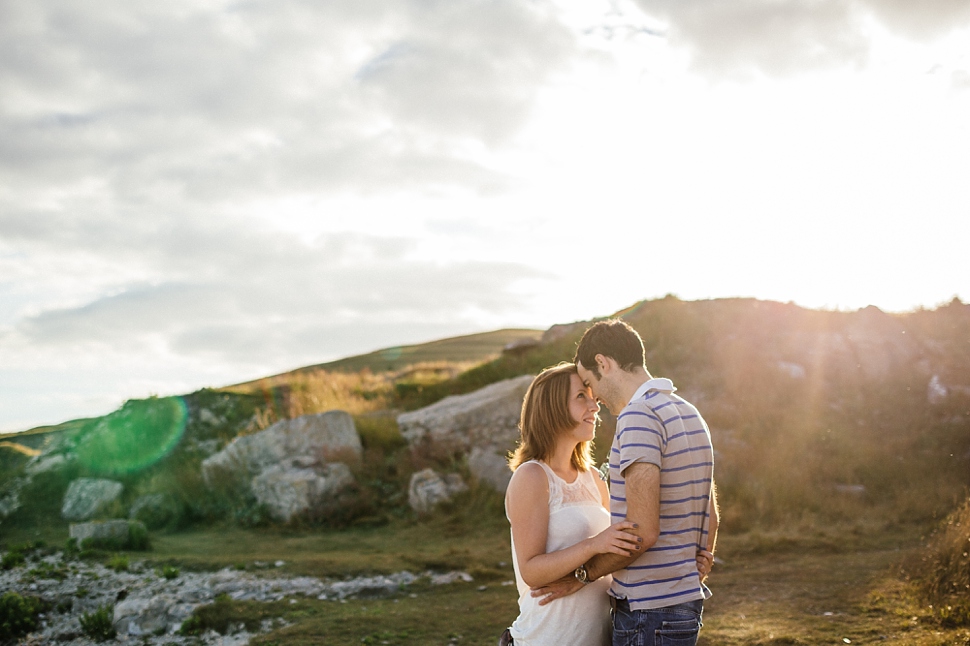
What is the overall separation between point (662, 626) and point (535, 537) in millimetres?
702

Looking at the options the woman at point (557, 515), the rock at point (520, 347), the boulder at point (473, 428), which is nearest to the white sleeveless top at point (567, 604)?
the woman at point (557, 515)

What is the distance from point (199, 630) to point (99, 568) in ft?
13.4

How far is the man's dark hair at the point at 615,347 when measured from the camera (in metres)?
3.54

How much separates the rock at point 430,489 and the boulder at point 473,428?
501mm

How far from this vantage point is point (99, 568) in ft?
36.1

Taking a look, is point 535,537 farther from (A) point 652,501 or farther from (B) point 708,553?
(B) point 708,553

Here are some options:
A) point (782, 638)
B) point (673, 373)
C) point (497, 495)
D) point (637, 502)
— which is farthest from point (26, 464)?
point (637, 502)

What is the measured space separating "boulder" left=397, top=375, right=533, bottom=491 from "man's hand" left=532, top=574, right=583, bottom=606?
456 inches

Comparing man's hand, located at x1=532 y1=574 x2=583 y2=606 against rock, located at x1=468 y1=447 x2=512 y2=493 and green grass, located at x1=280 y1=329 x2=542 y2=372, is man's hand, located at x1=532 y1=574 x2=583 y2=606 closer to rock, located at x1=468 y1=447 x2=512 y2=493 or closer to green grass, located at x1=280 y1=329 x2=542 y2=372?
rock, located at x1=468 y1=447 x2=512 y2=493

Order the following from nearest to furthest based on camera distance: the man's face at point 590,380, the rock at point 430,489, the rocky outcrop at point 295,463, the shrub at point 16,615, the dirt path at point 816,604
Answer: the man's face at point 590,380, the dirt path at point 816,604, the shrub at point 16,615, the rock at point 430,489, the rocky outcrop at point 295,463

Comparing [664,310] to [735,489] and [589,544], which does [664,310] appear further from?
[589,544]

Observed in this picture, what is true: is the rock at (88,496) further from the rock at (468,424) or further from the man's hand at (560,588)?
the man's hand at (560,588)

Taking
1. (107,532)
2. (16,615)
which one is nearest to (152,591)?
(16,615)

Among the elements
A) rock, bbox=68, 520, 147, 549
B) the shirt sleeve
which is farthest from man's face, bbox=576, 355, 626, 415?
rock, bbox=68, 520, 147, 549
